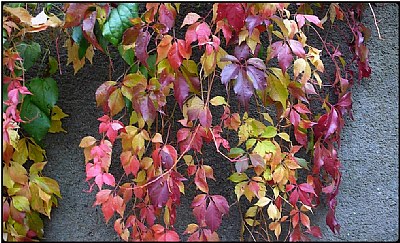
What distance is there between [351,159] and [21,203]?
109 cm

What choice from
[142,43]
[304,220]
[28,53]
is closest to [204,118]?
[142,43]

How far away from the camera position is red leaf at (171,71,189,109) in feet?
3.49

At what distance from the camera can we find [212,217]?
1061 mm

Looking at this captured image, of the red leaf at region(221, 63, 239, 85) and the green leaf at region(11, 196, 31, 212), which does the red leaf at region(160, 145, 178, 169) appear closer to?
the red leaf at region(221, 63, 239, 85)

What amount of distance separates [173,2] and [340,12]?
1.78 ft

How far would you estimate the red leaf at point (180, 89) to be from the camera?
106 centimetres

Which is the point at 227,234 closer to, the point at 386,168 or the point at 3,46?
the point at 386,168

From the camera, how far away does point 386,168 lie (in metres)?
1.43

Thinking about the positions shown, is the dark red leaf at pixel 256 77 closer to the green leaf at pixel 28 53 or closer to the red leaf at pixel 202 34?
the red leaf at pixel 202 34

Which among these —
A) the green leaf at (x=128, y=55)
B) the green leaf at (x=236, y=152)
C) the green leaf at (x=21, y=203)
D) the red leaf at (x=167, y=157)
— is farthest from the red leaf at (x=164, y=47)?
the green leaf at (x=21, y=203)

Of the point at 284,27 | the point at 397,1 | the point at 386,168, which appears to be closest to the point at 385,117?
the point at 386,168

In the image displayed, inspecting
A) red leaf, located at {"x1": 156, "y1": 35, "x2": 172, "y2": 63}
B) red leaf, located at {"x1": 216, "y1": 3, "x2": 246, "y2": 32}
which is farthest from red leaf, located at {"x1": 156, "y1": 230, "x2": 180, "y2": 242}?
red leaf, located at {"x1": 216, "y1": 3, "x2": 246, "y2": 32}

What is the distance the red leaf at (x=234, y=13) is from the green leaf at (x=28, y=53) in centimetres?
58

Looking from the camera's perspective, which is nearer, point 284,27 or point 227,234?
point 284,27
